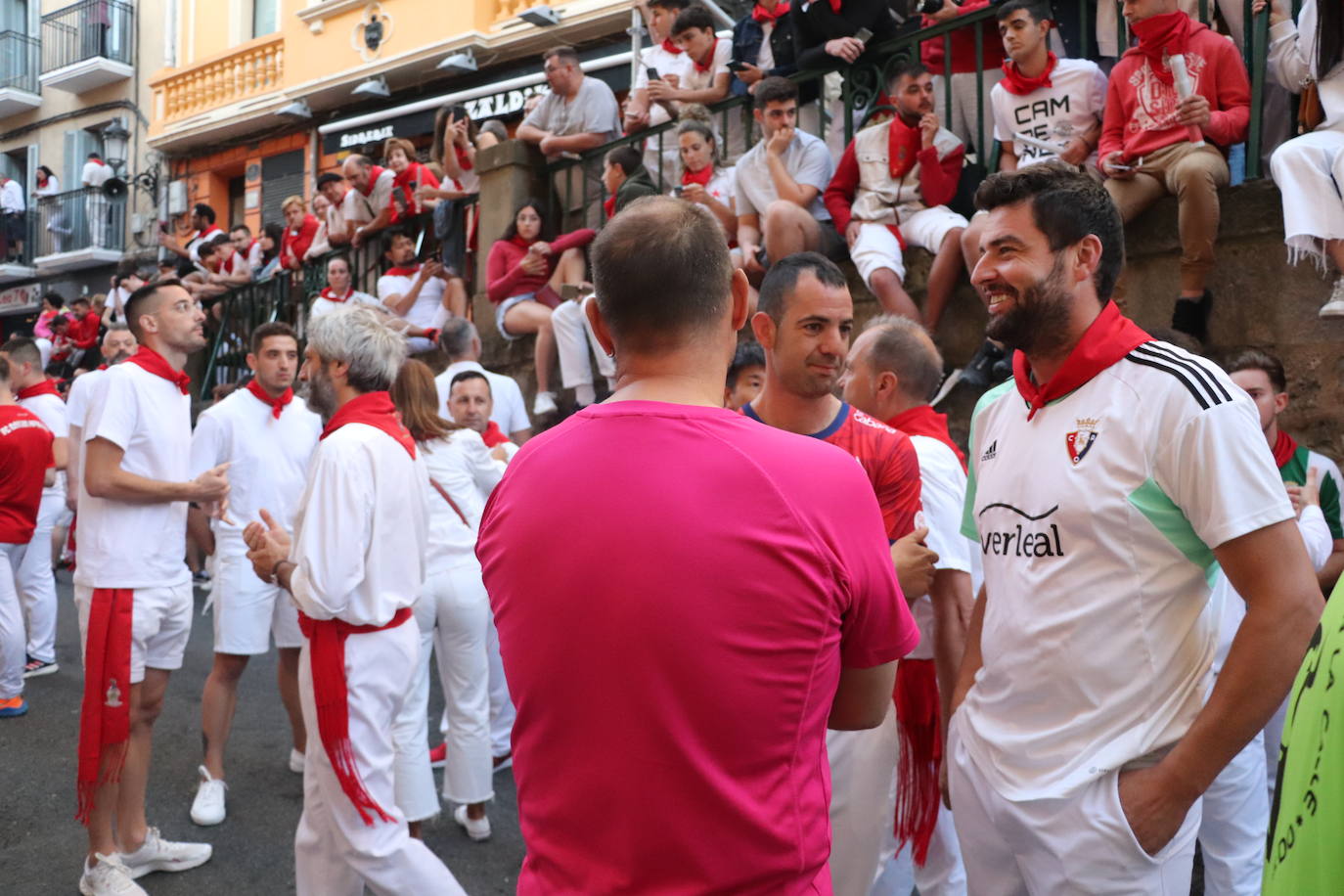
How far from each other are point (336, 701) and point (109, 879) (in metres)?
1.47

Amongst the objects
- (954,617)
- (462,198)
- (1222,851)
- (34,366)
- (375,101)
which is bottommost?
(1222,851)

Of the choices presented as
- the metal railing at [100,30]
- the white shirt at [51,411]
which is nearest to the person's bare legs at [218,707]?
the white shirt at [51,411]

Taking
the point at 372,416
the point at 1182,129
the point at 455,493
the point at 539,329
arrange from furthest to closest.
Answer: the point at 539,329, the point at 455,493, the point at 1182,129, the point at 372,416

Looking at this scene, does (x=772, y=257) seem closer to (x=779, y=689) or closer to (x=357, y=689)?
(x=357, y=689)

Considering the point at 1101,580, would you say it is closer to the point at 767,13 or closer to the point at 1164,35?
the point at 1164,35

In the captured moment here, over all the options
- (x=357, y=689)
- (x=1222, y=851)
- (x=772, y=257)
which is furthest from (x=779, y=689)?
(x=772, y=257)

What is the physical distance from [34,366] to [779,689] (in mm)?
7729

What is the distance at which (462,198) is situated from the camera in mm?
10109

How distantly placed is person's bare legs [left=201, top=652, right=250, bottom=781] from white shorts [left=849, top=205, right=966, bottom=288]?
3.91 metres

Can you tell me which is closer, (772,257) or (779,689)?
(779,689)

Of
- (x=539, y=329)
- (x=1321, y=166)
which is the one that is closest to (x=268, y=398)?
(x=539, y=329)

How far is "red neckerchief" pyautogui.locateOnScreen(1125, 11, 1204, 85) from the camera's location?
16.2ft

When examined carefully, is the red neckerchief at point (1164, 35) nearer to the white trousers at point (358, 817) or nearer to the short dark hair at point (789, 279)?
the short dark hair at point (789, 279)

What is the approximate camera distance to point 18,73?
89.7 feet
